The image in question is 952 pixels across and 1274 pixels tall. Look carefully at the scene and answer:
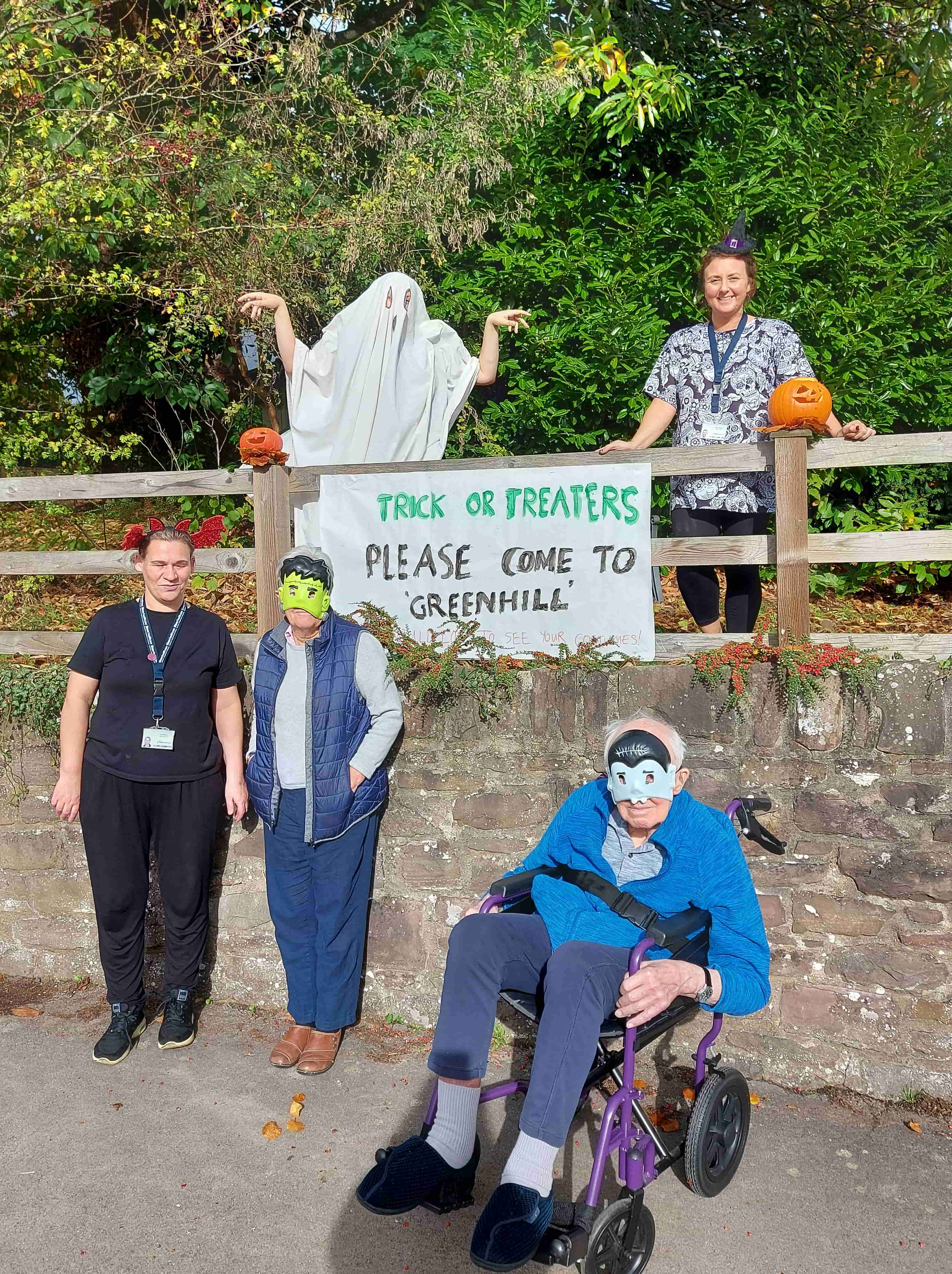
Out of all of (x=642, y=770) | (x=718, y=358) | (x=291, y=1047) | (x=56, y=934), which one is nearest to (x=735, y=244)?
(x=718, y=358)

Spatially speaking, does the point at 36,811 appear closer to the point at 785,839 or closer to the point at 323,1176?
the point at 323,1176

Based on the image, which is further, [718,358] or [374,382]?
[374,382]

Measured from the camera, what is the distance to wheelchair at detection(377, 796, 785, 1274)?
283 cm

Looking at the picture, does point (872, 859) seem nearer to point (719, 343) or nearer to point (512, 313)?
point (719, 343)

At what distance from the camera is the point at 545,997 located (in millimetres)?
3057

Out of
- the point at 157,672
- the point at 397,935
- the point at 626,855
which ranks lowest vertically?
the point at 397,935

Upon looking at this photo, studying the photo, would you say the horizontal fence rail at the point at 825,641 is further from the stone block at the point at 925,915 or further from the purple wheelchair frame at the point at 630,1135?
the purple wheelchair frame at the point at 630,1135

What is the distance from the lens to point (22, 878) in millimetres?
5031

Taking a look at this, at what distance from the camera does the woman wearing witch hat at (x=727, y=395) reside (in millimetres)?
4371

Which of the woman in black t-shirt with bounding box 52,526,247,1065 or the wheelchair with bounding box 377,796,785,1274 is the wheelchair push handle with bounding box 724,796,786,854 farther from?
the woman in black t-shirt with bounding box 52,526,247,1065

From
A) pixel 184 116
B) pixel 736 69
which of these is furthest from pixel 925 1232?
pixel 184 116

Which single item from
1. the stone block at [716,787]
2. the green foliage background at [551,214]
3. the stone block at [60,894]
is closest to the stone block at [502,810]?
the stone block at [716,787]

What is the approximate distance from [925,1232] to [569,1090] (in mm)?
1248

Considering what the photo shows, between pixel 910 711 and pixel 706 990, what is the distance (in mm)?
1452
